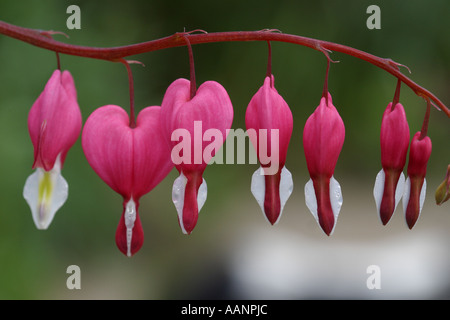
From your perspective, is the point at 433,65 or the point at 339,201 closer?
the point at 339,201

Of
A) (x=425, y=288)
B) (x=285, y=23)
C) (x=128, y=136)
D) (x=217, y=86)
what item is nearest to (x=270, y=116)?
(x=217, y=86)

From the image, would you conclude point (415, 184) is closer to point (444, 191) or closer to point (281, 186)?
point (444, 191)

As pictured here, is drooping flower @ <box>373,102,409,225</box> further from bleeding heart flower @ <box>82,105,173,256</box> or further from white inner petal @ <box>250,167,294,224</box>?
bleeding heart flower @ <box>82,105,173,256</box>

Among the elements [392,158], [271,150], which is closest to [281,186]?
[271,150]

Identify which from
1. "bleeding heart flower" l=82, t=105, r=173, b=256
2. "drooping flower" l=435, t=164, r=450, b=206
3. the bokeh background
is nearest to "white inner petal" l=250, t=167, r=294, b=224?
"bleeding heart flower" l=82, t=105, r=173, b=256

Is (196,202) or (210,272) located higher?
(196,202)

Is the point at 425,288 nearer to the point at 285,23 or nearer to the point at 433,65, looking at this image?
the point at 433,65
